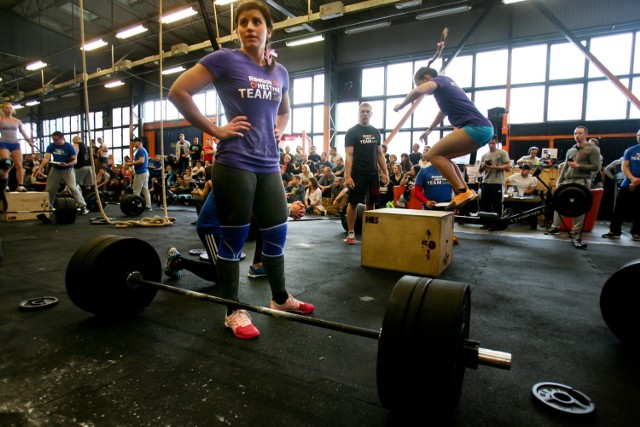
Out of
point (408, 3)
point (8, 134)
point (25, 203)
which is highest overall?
point (408, 3)

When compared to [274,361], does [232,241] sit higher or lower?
higher

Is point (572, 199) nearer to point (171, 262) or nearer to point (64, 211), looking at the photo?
point (171, 262)

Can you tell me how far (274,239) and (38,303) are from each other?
1.30m

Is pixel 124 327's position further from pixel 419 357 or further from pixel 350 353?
pixel 419 357

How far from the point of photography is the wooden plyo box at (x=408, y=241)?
99.7 inches

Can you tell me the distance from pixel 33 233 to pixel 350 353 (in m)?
4.82

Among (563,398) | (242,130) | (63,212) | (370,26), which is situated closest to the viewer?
(563,398)

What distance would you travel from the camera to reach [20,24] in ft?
41.8

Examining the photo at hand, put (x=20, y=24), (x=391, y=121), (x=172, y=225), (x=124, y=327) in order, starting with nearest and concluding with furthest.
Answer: (x=124, y=327)
(x=172, y=225)
(x=391, y=121)
(x=20, y=24)

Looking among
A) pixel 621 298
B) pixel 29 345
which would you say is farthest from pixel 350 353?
pixel 29 345

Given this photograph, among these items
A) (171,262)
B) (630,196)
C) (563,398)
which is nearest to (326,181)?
(630,196)

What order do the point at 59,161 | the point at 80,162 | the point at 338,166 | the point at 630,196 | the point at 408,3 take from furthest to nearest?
the point at 338,166 < the point at 408,3 < the point at 80,162 < the point at 59,161 < the point at 630,196

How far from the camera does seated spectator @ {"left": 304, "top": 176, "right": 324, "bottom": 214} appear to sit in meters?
7.75

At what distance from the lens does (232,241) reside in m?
1.50
